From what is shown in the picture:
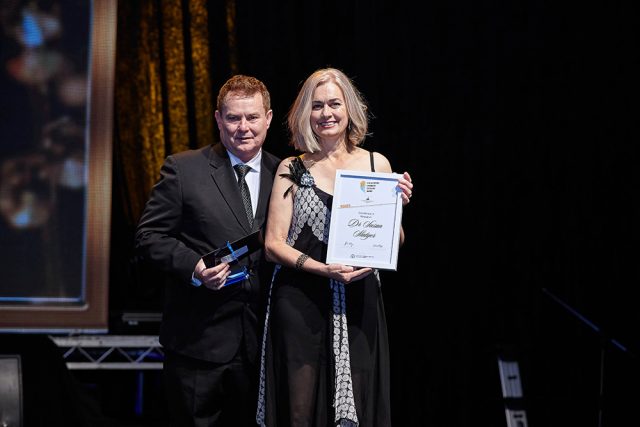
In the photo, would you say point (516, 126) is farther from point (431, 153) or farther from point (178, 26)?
point (178, 26)

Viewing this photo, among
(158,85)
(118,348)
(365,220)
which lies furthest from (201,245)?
(158,85)

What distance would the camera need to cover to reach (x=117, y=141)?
→ 203 inches

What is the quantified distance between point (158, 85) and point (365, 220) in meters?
2.55

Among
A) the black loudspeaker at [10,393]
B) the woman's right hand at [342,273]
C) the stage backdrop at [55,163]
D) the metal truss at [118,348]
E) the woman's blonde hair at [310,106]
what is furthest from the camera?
the metal truss at [118,348]

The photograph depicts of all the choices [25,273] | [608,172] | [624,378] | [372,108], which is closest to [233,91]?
[25,273]

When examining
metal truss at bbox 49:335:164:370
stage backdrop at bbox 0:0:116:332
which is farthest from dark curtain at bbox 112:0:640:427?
metal truss at bbox 49:335:164:370

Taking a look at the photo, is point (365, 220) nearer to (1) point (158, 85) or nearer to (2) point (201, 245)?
(2) point (201, 245)

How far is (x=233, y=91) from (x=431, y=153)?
1959 mm

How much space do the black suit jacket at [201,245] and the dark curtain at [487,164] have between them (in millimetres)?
1788

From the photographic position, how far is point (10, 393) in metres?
3.48

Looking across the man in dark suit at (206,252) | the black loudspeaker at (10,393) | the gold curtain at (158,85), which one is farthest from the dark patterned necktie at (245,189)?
the gold curtain at (158,85)

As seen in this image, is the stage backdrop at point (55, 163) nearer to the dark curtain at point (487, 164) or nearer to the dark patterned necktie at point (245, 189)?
the dark patterned necktie at point (245, 189)

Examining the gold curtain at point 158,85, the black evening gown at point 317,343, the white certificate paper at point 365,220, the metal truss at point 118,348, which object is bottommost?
the metal truss at point 118,348

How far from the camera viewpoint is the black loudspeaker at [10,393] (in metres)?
3.45
